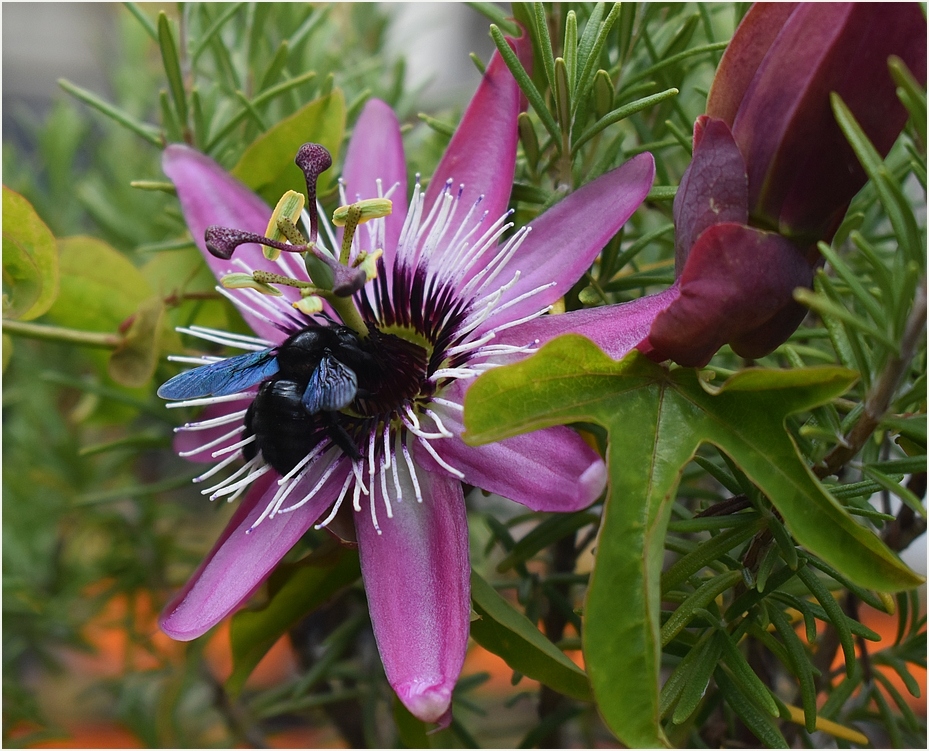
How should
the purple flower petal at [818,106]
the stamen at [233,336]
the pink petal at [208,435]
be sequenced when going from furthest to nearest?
the pink petal at [208,435] < the stamen at [233,336] < the purple flower petal at [818,106]

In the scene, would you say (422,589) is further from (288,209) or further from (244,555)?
(288,209)

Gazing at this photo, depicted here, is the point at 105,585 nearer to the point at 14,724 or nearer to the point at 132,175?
the point at 14,724

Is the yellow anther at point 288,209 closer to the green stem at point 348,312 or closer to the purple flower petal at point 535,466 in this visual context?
the green stem at point 348,312

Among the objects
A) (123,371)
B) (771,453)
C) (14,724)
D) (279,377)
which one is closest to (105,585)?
(14,724)

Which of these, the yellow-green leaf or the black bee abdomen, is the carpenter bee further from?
the yellow-green leaf

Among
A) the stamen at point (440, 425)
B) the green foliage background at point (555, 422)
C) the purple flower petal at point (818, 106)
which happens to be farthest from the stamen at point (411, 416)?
the purple flower petal at point (818, 106)

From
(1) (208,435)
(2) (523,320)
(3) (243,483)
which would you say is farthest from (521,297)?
(1) (208,435)

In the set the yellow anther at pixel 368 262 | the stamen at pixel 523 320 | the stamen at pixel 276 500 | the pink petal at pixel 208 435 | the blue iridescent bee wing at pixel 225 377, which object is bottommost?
the pink petal at pixel 208 435
